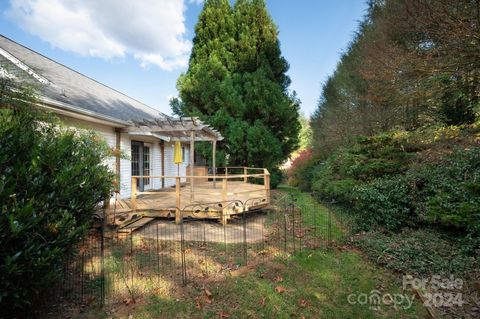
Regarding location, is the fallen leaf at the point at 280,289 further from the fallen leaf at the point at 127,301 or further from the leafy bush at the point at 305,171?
the leafy bush at the point at 305,171

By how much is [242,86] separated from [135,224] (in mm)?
10307

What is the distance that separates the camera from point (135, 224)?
613 centimetres

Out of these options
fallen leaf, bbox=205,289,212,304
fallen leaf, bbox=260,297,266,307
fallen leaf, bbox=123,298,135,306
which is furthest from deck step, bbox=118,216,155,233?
fallen leaf, bbox=260,297,266,307

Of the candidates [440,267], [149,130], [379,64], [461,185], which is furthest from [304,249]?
[379,64]

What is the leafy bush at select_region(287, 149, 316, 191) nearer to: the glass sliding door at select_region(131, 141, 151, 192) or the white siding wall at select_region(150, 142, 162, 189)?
the white siding wall at select_region(150, 142, 162, 189)

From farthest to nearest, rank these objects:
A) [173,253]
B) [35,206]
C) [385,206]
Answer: [385,206] < [173,253] < [35,206]

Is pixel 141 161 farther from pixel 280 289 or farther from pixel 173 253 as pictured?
pixel 280 289

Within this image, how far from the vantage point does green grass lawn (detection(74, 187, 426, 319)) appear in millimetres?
3104

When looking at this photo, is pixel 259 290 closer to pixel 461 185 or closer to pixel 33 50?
pixel 461 185

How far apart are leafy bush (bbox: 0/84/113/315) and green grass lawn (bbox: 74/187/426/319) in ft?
2.79

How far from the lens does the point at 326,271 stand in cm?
411

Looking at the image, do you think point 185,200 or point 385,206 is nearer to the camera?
point 385,206

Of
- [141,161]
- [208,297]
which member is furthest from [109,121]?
[208,297]

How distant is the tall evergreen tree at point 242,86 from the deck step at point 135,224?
7220 millimetres
